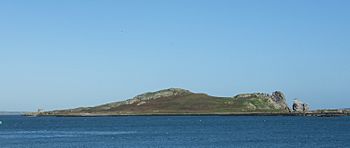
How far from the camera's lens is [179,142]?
10069 centimetres

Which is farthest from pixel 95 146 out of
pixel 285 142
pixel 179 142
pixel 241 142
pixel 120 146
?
pixel 285 142

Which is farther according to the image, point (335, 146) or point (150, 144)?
point (150, 144)

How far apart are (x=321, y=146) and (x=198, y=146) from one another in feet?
57.9

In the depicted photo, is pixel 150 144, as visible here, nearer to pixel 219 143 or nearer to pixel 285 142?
pixel 219 143

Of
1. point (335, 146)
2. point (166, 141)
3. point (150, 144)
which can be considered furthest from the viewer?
point (166, 141)

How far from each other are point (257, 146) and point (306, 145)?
7.27 metres

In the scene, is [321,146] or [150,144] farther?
[150,144]

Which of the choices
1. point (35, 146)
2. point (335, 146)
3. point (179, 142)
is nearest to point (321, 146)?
point (335, 146)

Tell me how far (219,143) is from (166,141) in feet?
34.5

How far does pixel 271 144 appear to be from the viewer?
9462 cm

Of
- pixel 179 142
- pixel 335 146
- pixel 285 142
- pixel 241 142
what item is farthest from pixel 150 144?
pixel 335 146

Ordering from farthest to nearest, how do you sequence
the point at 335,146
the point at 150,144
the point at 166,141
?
the point at 166,141 < the point at 150,144 < the point at 335,146

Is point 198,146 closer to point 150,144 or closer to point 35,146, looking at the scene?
point 150,144

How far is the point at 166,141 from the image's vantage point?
104 m
